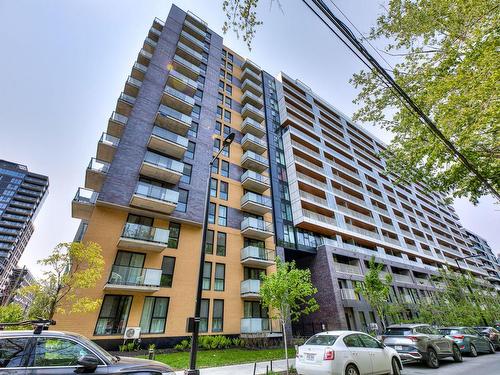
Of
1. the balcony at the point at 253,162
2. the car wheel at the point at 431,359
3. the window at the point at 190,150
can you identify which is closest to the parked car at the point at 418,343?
the car wheel at the point at 431,359

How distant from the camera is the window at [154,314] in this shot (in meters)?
15.1

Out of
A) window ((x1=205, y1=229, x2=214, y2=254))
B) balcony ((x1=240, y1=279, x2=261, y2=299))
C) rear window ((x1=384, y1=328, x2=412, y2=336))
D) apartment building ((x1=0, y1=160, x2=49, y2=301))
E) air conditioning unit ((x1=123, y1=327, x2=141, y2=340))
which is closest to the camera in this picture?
rear window ((x1=384, y1=328, x2=412, y2=336))

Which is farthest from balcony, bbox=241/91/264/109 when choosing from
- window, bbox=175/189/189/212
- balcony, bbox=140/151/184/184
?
window, bbox=175/189/189/212

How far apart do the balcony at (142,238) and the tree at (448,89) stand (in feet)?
49.9

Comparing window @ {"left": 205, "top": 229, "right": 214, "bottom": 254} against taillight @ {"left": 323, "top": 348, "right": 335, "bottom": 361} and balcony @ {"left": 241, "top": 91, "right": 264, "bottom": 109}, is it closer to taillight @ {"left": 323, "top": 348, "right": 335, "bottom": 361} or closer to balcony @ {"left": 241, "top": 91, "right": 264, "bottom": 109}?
taillight @ {"left": 323, "top": 348, "right": 335, "bottom": 361}

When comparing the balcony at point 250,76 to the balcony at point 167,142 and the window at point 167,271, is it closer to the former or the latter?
the balcony at point 167,142

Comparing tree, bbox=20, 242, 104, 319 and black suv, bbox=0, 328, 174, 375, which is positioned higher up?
tree, bbox=20, 242, 104, 319

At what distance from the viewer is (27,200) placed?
331 ft

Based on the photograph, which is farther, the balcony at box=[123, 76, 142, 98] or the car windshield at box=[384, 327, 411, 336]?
the balcony at box=[123, 76, 142, 98]

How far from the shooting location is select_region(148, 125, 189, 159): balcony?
19922 millimetres

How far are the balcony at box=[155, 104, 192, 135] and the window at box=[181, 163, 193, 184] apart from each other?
3530 millimetres

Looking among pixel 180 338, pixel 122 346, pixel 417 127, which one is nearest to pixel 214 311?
pixel 180 338

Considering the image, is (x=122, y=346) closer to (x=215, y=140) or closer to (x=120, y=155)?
(x=120, y=155)

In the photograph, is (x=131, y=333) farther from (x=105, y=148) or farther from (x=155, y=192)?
(x=105, y=148)
